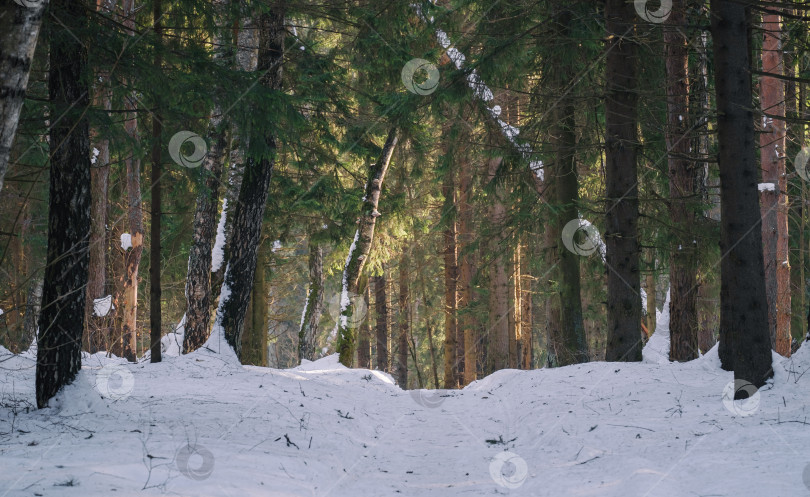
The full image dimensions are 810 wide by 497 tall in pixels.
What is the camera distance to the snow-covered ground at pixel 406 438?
4.14 m

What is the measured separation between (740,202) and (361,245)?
37.3 feet

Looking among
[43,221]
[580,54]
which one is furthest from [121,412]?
[43,221]

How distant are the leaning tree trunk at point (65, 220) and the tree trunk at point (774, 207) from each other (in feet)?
38.8

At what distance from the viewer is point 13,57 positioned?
3.69m

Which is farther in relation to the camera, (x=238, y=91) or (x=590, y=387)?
(x=590, y=387)

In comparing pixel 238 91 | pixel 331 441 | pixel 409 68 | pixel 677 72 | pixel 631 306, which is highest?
pixel 409 68

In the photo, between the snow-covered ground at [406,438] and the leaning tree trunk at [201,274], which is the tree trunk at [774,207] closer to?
the snow-covered ground at [406,438]

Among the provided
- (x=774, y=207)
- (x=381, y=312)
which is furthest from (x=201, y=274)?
(x=381, y=312)

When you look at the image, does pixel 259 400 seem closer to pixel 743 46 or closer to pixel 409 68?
pixel 743 46

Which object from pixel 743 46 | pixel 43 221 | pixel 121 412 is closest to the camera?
pixel 121 412

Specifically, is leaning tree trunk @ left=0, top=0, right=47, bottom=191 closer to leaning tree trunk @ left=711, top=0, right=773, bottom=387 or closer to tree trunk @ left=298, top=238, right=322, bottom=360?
leaning tree trunk @ left=711, top=0, right=773, bottom=387

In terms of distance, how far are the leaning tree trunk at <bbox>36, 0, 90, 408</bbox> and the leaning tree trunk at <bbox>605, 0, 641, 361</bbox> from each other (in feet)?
24.5

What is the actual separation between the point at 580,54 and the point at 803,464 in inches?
345

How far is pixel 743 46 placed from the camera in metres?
6.71
